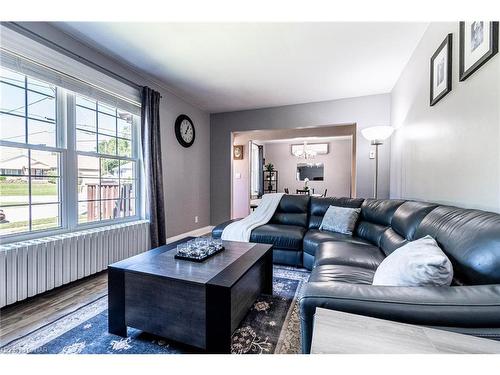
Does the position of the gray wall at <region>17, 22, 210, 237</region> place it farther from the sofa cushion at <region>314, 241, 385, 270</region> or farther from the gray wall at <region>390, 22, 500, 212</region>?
the gray wall at <region>390, 22, 500, 212</region>

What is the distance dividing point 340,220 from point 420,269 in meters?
1.89

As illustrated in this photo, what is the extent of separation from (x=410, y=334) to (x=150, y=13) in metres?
1.60

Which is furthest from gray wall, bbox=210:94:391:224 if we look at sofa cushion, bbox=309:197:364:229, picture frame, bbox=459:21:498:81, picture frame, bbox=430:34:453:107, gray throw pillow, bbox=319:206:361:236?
picture frame, bbox=459:21:498:81

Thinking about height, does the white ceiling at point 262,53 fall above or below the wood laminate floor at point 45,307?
above

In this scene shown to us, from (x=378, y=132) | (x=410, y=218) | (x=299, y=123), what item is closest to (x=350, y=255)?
(x=410, y=218)

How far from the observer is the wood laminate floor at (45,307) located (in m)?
1.58

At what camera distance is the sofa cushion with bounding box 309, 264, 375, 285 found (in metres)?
1.40

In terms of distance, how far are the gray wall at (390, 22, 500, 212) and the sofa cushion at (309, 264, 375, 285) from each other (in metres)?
0.78

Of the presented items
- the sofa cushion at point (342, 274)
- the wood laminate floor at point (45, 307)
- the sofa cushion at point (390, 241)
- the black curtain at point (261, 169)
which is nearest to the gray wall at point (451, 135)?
the sofa cushion at point (390, 241)

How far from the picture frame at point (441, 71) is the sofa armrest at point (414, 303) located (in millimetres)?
1664

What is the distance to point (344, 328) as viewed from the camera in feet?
2.22

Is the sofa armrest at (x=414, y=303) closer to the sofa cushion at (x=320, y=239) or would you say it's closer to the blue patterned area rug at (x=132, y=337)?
the blue patterned area rug at (x=132, y=337)

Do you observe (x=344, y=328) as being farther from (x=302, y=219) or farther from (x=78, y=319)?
(x=302, y=219)

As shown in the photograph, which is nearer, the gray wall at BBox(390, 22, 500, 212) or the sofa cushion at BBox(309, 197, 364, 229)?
the gray wall at BBox(390, 22, 500, 212)
